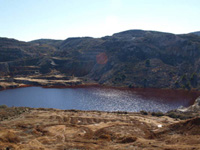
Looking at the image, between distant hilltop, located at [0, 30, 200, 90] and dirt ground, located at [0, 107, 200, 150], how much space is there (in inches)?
3302

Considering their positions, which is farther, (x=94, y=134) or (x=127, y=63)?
(x=127, y=63)

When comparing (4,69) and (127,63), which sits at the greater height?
(127,63)

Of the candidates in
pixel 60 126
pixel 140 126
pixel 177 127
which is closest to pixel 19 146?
pixel 60 126

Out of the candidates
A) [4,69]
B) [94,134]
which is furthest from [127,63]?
[94,134]

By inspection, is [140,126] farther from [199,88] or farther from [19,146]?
[199,88]

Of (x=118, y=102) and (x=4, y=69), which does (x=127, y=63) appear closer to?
(x=118, y=102)

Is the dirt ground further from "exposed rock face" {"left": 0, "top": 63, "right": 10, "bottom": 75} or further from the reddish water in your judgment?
"exposed rock face" {"left": 0, "top": 63, "right": 10, "bottom": 75}

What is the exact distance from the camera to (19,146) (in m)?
33.0

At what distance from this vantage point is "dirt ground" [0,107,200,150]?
105ft

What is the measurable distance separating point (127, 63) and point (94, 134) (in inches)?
4586

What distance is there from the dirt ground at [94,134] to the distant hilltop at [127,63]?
3302 inches

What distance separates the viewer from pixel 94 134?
41.1 m

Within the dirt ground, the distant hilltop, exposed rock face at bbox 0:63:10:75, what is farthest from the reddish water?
exposed rock face at bbox 0:63:10:75

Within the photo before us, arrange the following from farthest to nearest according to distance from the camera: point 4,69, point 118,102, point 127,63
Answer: point 4,69 → point 127,63 → point 118,102
